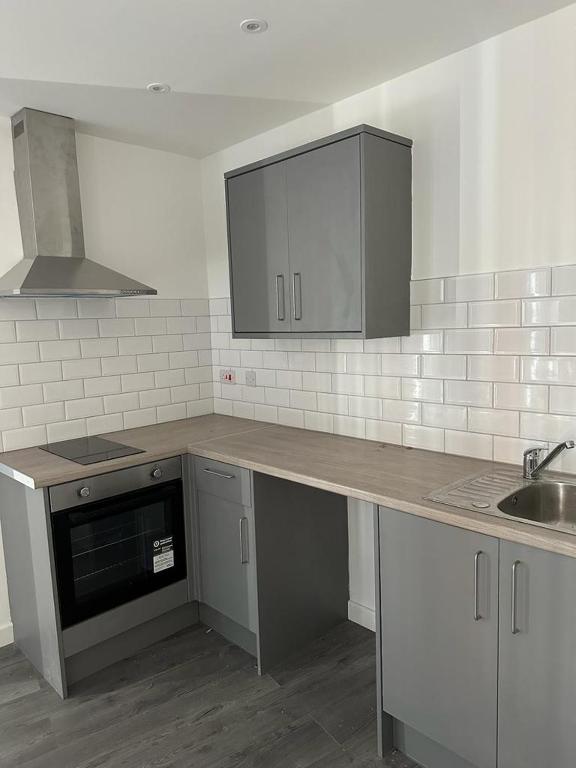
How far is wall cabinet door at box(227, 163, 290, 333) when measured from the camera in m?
2.56

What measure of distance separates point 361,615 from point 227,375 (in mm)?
1578

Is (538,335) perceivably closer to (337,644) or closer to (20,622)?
(337,644)

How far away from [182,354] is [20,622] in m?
1.65

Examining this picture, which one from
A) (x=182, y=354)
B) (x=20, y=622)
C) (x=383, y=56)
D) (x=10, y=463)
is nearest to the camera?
(x=383, y=56)

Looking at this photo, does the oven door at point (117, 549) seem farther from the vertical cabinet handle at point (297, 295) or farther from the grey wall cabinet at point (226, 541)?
the vertical cabinet handle at point (297, 295)

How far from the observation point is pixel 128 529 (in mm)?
2570

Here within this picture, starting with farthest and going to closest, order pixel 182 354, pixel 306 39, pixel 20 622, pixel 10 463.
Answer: pixel 182 354, pixel 20 622, pixel 10 463, pixel 306 39

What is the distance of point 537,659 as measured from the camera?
5.07ft

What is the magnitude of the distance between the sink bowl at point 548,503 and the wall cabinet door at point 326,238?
888 mm

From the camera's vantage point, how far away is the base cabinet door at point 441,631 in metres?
1.66

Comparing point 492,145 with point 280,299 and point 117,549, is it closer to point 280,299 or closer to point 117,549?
point 280,299

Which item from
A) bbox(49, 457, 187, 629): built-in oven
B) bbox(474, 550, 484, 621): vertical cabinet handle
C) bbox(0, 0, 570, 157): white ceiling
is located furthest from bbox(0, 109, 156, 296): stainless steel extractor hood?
bbox(474, 550, 484, 621): vertical cabinet handle

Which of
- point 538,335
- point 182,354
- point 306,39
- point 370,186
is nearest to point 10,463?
point 182,354

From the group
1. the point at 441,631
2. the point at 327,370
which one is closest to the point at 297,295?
the point at 327,370
